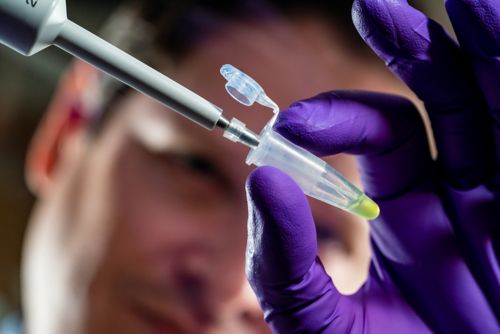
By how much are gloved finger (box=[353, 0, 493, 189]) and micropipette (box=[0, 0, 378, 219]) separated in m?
0.11

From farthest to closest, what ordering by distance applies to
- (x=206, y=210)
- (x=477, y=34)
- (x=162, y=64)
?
1. (x=162, y=64)
2. (x=206, y=210)
3. (x=477, y=34)

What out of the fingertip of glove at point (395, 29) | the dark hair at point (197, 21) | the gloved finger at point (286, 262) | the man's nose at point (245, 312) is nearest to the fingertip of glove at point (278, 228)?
the gloved finger at point (286, 262)

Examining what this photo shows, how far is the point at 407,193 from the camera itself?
0.50 meters

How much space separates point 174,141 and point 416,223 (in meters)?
0.47

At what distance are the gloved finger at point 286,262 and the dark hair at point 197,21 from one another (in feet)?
1.86

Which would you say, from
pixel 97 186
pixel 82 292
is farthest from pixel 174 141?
pixel 82 292

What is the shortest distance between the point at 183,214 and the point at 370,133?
416mm

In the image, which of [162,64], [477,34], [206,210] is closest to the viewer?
[477,34]

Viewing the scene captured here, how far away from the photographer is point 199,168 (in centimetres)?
86

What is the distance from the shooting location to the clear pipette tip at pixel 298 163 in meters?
0.44

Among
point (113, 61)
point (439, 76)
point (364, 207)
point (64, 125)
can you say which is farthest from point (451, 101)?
point (64, 125)

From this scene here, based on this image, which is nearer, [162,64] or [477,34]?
[477,34]

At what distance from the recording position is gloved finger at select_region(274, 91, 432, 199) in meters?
0.45

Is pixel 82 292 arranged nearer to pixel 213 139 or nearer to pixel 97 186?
pixel 97 186
